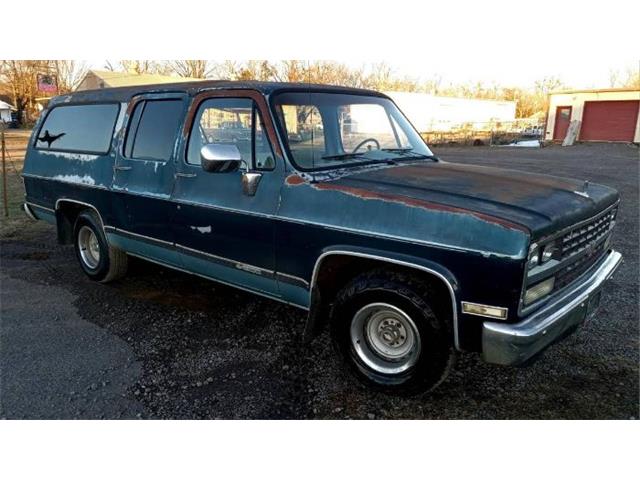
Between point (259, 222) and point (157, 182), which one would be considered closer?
point (259, 222)

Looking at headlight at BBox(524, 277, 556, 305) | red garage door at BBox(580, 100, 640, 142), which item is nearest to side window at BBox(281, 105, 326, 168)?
headlight at BBox(524, 277, 556, 305)

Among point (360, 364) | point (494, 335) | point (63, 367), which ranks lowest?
point (63, 367)

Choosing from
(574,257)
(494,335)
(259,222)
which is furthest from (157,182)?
(574,257)

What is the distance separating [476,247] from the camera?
2.56 meters

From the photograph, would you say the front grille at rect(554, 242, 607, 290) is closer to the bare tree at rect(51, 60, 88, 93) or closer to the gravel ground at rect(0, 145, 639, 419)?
the gravel ground at rect(0, 145, 639, 419)

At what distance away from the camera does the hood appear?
270 centimetres

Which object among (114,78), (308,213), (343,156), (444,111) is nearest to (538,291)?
(308,213)

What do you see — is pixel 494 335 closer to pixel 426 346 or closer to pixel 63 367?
pixel 426 346

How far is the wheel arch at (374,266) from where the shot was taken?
106 inches

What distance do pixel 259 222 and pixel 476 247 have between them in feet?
5.12

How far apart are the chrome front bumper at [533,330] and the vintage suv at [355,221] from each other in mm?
10

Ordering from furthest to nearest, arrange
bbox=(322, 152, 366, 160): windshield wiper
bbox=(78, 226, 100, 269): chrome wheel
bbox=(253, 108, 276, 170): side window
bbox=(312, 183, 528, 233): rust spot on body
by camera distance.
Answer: bbox=(78, 226, 100, 269): chrome wheel < bbox=(322, 152, 366, 160): windshield wiper < bbox=(253, 108, 276, 170): side window < bbox=(312, 183, 528, 233): rust spot on body

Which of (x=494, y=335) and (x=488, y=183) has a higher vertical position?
(x=488, y=183)

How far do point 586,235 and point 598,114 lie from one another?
3237cm
